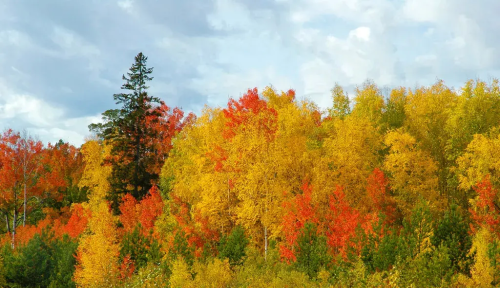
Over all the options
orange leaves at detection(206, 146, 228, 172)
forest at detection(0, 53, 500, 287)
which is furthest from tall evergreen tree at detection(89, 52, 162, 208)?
orange leaves at detection(206, 146, 228, 172)

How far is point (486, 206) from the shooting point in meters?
32.6

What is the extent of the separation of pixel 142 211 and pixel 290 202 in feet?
63.0

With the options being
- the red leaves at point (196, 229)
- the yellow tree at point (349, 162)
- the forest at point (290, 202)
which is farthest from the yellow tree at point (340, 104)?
the red leaves at point (196, 229)

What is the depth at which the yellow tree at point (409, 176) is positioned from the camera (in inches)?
1420

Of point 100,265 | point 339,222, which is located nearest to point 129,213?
point 100,265

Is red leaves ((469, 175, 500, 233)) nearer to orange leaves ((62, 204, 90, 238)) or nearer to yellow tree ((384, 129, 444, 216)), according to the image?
yellow tree ((384, 129, 444, 216))

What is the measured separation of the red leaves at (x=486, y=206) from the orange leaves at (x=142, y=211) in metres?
28.8

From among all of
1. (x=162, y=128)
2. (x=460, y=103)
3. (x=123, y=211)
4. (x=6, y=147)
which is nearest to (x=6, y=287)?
(x=123, y=211)

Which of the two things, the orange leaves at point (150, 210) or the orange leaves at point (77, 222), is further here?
the orange leaves at point (77, 222)

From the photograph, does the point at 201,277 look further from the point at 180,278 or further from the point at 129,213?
the point at 129,213

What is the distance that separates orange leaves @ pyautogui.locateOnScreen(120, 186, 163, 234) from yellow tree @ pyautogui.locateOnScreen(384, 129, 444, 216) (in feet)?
76.2

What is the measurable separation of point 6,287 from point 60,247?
4948 mm

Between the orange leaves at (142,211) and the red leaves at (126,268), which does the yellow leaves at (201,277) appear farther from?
the orange leaves at (142,211)

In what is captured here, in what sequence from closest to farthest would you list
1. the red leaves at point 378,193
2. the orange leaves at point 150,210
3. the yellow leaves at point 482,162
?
the yellow leaves at point 482,162, the red leaves at point 378,193, the orange leaves at point 150,210
